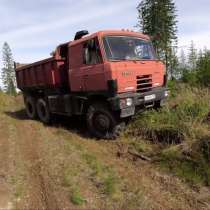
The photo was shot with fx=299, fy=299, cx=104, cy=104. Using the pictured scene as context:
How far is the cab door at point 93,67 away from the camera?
7.65 metres

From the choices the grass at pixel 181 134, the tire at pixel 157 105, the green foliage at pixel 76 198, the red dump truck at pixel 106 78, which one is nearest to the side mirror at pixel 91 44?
the red dump truck at pixel 106 78

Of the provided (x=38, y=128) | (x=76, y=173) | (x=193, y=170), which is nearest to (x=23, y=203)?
(x=76, y=173)

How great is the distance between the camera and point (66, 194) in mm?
4594

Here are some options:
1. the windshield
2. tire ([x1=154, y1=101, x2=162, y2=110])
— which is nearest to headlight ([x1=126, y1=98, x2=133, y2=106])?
the windshield

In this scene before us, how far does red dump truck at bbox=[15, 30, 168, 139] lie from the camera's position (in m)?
7.47

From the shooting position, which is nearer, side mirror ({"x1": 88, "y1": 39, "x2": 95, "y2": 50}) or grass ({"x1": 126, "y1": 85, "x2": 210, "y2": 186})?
grass ({"x1": 126, "y1": 85, "x2": 210, "y2": 186})

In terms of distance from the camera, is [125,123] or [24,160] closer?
[24,160]

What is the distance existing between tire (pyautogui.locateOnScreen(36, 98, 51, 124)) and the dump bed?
23.2 inches

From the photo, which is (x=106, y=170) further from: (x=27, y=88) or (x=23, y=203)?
(x=27, y=88)

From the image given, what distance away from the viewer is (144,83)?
797cm

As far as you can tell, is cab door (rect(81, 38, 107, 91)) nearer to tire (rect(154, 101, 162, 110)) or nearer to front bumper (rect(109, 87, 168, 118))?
front bumper (rect(109, 87, 168, 118))

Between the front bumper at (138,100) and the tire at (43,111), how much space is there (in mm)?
3937

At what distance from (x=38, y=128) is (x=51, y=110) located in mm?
829

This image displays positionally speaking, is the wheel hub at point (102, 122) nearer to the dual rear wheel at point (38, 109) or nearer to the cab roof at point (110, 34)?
the cab roof at point (110, 34)
